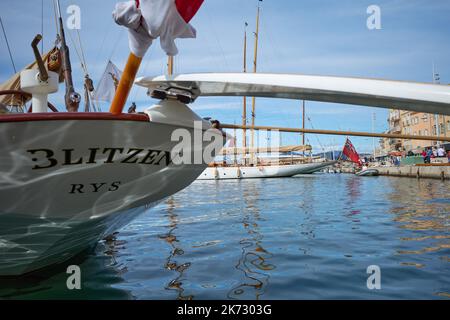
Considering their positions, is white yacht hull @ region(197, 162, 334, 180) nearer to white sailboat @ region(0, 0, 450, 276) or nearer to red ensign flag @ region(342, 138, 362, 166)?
red ensign flag @ region(342, 138, 362, 166)

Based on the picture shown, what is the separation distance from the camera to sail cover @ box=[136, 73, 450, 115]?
2402 millimetres

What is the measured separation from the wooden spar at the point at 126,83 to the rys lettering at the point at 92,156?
40 cm

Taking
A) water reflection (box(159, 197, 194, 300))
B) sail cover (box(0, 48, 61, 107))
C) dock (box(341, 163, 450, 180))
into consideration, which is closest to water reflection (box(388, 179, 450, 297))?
water reflection (box(159, 197, 194, 300))

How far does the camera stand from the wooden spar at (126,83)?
367 centimetres

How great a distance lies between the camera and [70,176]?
368 centimetres

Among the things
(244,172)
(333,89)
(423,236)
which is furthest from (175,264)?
(244,172)

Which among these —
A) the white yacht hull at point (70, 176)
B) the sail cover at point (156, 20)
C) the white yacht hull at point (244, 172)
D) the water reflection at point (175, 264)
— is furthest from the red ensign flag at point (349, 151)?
the sail cover at point (156, 20)

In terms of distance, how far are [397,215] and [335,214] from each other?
5.24ft

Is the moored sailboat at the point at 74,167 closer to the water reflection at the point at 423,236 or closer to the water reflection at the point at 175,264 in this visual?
the water reflection at the point at 175,264

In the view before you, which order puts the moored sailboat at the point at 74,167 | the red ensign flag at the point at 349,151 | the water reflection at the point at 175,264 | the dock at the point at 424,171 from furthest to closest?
the red ensign flag at the point at 349,151, the dock at the point at 424,171, the water reflection at the point at 175,264, the moored sailboat at the point at 74,167

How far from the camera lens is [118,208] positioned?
14.5 feet

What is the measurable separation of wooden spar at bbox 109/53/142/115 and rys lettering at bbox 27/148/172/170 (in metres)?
0.40

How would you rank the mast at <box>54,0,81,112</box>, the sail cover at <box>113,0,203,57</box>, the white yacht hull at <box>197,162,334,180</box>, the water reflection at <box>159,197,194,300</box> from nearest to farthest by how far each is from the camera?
the sail cover at <box>113,0,203,57</box>
the water reflection at <box>159,197,194,300</box>
the mast at <box>54,0,81,112</box>
the white yacht hull at <box>197,162,334,180</box>
